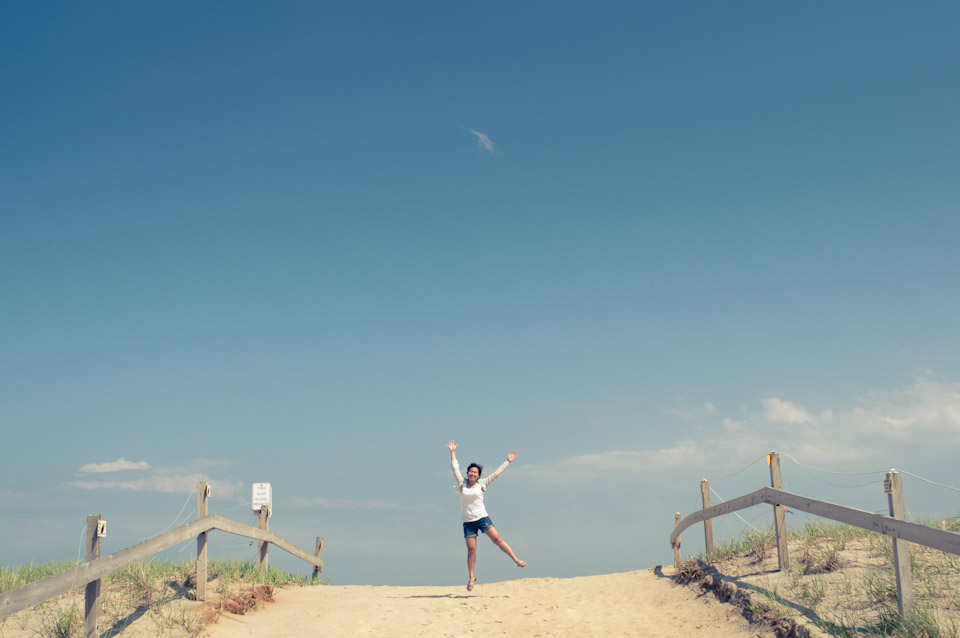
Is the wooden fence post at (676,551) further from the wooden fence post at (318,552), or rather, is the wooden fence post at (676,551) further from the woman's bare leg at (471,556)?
the wooden fence post at (318,552)

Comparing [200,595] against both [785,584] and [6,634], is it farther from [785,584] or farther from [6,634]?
[785,584]

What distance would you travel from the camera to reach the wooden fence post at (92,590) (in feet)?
25.7

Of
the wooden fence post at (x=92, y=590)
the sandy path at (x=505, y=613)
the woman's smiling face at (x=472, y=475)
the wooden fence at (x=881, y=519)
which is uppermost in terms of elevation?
the woman's smiling face at (x=472, y=475)

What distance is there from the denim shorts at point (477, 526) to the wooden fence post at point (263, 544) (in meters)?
4.07

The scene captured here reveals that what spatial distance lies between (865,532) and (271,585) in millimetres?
9605

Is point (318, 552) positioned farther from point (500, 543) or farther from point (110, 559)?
point (110, 559)

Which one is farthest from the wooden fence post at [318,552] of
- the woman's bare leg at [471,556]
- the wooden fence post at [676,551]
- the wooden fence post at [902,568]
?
the wooden fence post at [902,568]

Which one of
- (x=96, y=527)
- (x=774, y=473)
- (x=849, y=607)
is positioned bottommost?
(x=849, y=607)

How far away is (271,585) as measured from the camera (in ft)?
38.8

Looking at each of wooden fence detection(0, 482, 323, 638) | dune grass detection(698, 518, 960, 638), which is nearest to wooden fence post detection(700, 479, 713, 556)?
dune grass detection(698, 518, 960, 638)

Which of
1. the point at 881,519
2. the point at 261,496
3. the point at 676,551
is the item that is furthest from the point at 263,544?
the point at 881,519

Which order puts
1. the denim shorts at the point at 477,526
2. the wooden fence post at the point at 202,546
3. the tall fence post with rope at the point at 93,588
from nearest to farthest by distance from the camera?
the tall fence post with rope at the point at 93,588
the wooden fence post at the point at 202,546
the denim shorts at the point at 477,526

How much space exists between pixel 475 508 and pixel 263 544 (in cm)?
435

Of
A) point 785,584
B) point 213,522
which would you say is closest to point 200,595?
point 213,522
